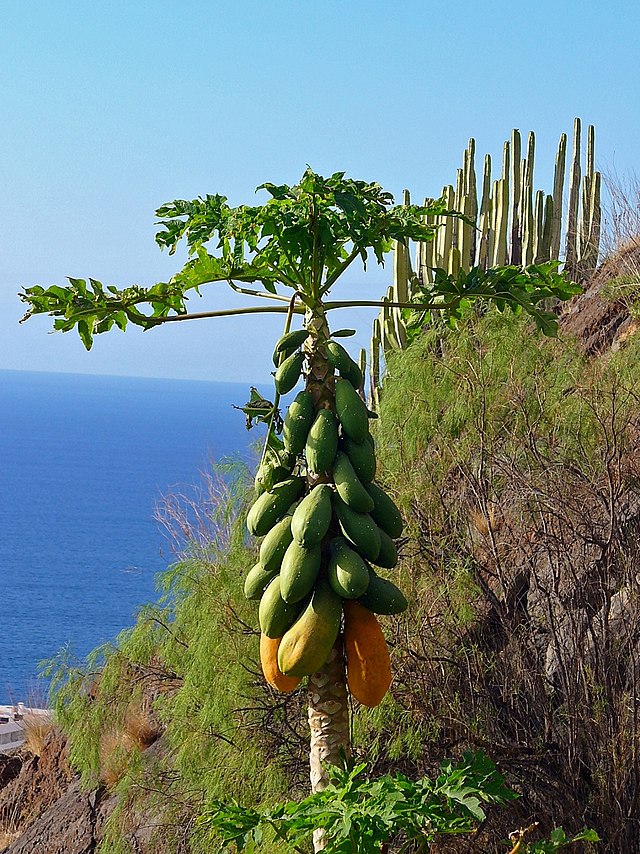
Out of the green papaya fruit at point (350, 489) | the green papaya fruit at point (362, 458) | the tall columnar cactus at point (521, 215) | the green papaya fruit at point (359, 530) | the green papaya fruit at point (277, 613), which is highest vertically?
the tall columnar cactus at point (521, 215)

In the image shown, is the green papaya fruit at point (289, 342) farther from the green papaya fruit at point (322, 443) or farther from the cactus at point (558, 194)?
the cactus at point (558, 194)

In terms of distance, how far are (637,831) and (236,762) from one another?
286 cm

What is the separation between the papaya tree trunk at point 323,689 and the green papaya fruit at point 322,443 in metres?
0.09

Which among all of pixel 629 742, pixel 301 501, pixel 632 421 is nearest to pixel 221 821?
pixel 301 501

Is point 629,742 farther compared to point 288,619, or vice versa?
point 629,742

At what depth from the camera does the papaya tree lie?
128 inches

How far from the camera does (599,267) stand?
45.5 ft

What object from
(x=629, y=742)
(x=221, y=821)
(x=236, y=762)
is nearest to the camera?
(x=221, y=821)

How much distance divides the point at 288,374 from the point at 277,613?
764 millimetres

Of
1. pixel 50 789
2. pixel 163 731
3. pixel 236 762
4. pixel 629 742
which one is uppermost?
pixel 629 742

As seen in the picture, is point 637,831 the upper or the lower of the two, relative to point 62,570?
upper

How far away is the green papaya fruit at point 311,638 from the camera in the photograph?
125 inches

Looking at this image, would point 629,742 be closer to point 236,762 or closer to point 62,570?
point 236,762

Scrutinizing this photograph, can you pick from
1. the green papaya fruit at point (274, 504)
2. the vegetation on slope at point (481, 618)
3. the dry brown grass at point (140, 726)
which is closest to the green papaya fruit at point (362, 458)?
the green papaya fruit at point (274, 504)
